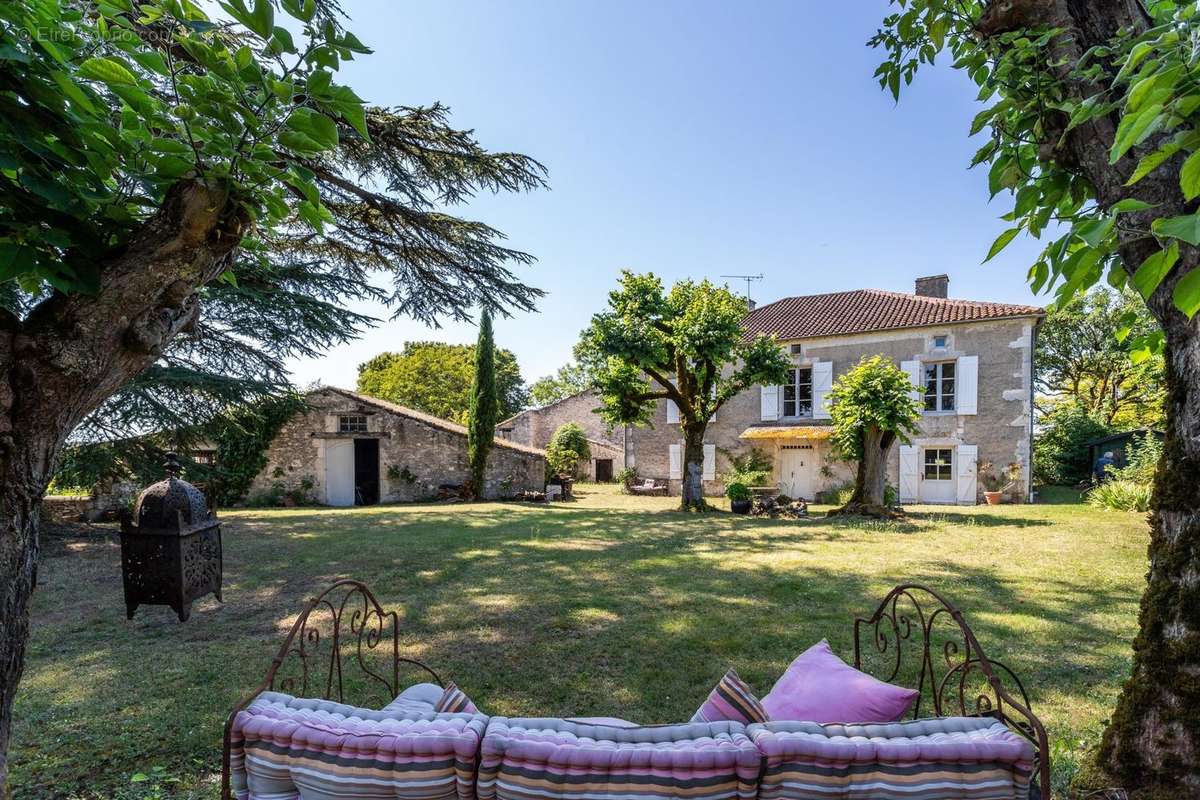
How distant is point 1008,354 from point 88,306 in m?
17.7

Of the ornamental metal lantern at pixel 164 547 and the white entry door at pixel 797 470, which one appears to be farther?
the white entry door at pixel 797 470

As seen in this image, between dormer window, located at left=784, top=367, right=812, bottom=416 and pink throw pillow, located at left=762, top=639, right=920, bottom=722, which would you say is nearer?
pink throw pillow, located at left=762, top=639, right=920, bottom=722

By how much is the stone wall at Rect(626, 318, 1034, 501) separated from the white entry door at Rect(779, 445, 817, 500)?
0.67ft

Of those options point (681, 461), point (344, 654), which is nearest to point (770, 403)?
point (681, 461)

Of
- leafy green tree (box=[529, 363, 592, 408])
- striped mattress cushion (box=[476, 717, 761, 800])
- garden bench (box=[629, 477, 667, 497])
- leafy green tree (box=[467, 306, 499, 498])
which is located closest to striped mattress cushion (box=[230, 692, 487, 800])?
striped mattress cushion (box=[476, 717, 761, 800])

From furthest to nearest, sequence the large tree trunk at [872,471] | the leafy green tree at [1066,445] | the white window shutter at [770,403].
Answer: the leafy green tree at [1066,445], the white window shutter at [770,403], the large tree trunk at [872,471]

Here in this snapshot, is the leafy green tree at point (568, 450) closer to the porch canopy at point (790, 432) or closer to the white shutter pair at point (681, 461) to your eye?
the white shutter pair at point (681, 461)

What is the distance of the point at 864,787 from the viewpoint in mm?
1309

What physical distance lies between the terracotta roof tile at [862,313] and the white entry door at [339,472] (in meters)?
13.5

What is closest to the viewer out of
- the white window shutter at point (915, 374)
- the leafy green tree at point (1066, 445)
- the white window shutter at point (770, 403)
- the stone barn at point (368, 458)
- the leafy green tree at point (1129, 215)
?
the leafy green tree at point (1129, 215)

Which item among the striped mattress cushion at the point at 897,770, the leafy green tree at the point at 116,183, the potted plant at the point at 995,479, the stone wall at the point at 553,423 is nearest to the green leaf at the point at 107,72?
the leafy green tree at the point at 116,183

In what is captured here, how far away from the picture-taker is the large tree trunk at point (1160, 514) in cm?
197

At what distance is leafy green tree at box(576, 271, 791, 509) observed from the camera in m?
12.4

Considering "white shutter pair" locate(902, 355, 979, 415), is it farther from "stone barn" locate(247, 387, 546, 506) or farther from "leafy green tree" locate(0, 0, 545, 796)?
"leafy green tree" locate(0, 0, 545, 796)
